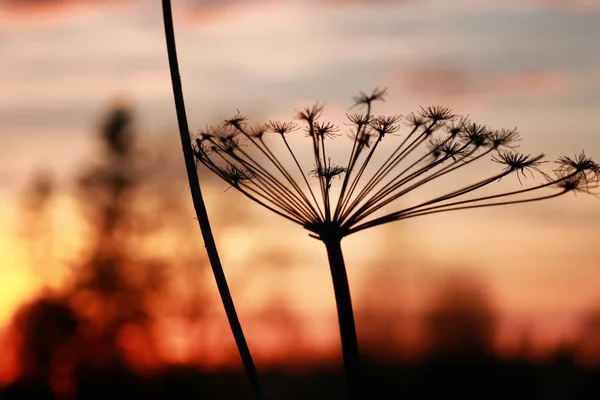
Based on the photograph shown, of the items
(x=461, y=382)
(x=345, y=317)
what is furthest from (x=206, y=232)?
(x=461, y=382)

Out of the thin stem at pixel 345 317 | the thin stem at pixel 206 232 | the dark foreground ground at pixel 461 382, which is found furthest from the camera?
the dark foreground ground at pixel 461 382

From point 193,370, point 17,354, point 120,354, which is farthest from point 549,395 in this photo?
point 120,354

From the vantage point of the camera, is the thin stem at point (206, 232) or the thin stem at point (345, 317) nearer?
the thin stem at point (206, 232)

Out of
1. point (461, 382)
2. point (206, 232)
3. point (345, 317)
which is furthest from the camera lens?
point (461, 382)

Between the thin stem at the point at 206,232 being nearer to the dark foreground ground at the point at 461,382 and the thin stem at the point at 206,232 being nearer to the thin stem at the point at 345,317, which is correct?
the thin stem at the point at 345,317

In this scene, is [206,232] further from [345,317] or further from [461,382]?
[461,382]

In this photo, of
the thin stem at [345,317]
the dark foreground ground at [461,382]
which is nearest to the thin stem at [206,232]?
the thin stem at [345,317]

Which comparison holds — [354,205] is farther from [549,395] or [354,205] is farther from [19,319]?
[19,319]

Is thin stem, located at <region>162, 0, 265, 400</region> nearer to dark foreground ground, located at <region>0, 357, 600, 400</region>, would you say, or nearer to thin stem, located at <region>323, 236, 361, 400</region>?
thin stem, located at <region>323, 236, 361, 400</region>
